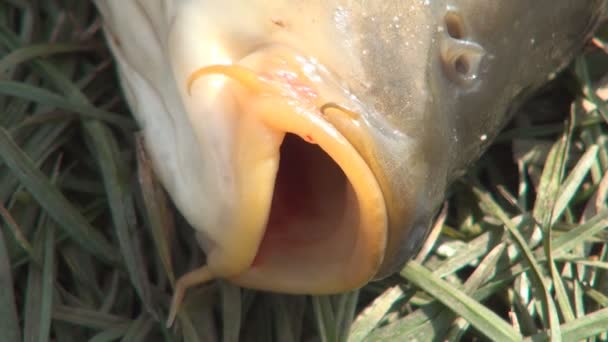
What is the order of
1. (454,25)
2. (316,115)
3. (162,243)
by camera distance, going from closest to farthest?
(316,115) < (454,25) < (162,243)

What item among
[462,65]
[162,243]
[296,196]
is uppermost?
[462,65]

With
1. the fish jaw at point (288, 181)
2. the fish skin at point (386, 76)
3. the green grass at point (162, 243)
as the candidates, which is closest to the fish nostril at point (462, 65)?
the fish skin at point (386, 76)

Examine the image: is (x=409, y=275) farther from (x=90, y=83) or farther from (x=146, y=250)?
(x=90, y=83)

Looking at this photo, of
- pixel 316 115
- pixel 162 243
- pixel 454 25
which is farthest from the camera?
pixel 162 243

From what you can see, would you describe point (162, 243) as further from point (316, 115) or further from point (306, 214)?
point (316, 115)

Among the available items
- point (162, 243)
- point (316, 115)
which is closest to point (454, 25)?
point (316, 115)

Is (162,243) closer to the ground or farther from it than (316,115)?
closer to the ground

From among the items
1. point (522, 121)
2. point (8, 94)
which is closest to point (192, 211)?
point (8, 94)
